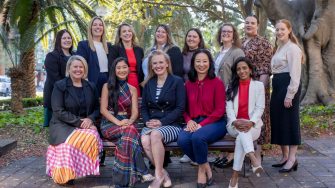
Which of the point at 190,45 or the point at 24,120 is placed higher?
the point at 190,45

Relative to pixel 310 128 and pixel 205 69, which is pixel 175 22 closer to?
pixel 310 128

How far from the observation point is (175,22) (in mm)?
31188

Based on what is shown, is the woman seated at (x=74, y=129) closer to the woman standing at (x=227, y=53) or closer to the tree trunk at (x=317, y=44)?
the woman standing at (x=227, y=53)

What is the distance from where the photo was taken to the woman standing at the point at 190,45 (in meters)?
6.39

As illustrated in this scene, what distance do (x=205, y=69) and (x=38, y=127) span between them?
17.4 ft

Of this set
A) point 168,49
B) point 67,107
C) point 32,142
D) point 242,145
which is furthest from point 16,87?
point 242,145

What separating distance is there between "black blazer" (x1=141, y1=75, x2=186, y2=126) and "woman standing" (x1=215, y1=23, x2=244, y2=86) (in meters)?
0.72

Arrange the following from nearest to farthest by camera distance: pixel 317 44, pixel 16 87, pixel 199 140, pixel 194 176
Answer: pixel 199 140, pixel 194 176, pixel 16 87, pixel 317 44

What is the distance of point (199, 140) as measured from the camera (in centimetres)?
536

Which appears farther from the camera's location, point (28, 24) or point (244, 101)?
point (28, 24)

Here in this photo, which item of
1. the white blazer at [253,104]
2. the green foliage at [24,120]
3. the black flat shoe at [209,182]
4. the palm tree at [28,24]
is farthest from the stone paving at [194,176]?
the palm tree at [28,24]

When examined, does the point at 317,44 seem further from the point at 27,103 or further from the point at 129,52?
the point at 27,103

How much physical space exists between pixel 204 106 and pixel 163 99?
542 millimetres

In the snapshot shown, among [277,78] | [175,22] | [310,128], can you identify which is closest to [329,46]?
[310,128]
